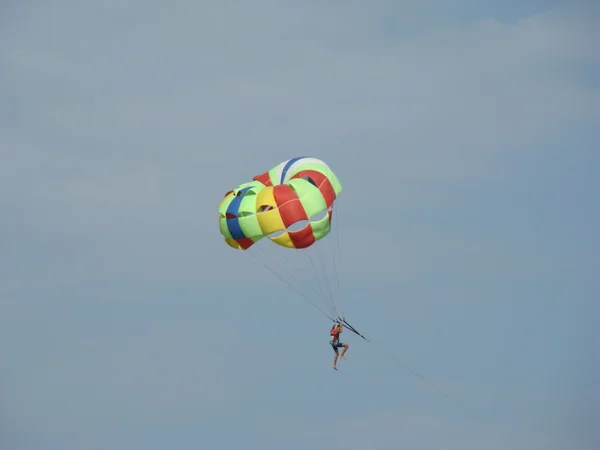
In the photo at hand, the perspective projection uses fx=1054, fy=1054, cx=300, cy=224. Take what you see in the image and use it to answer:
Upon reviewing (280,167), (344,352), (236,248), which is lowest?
(344,352)

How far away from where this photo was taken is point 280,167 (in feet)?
112

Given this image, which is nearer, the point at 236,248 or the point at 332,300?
the point at 332,300

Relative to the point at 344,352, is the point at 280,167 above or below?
above

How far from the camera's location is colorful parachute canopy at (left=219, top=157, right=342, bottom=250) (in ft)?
104

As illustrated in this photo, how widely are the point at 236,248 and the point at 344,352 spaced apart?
495cm

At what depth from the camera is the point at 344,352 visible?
31.4 m

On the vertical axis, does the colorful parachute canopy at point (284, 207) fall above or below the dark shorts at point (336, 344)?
above

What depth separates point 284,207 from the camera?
31.4m

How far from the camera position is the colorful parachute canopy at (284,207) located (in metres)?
31.6

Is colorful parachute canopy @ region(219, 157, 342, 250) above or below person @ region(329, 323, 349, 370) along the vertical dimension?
above

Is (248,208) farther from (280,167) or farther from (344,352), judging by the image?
(344,352)

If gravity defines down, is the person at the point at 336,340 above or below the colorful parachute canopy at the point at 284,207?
below

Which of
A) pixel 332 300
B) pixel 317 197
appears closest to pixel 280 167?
pixel 317 197

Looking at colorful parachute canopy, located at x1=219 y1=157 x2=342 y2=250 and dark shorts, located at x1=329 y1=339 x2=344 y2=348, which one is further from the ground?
colorful parachute canopy, located at x1=219 y1=157 x2=342 y2=250
